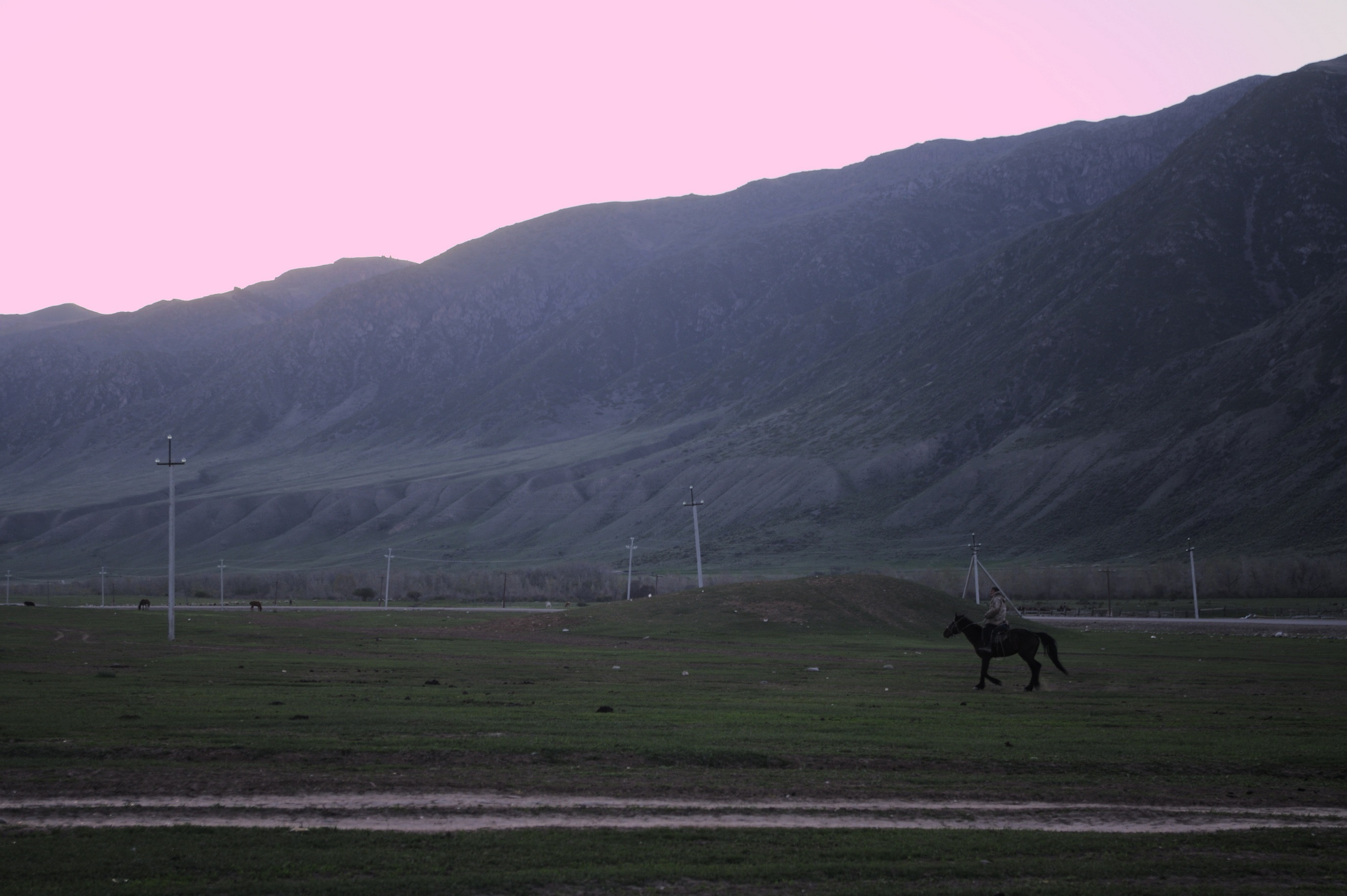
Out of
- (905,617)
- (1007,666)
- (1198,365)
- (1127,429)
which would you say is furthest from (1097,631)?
(1198,365)

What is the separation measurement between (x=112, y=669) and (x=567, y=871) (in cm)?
2646

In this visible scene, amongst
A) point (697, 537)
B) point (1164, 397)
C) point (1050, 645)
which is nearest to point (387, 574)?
point (697, 537)

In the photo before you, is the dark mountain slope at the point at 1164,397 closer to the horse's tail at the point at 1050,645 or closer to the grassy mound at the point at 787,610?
the grassy mound at the point at 787,610

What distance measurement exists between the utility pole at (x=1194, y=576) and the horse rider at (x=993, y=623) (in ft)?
182

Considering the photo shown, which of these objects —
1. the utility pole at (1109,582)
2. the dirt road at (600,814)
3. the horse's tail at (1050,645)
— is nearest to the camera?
the dirt road at (600,814)

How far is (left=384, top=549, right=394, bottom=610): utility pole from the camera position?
9828 cm

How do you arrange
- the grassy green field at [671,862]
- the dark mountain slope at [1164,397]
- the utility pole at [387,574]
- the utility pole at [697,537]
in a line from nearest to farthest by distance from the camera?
the grassy green field at [671,862] < the utility pole at [697,537] < the utility pole at [387,574] < the dark mountain slope at [1164,397]

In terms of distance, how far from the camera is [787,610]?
5831 centimetres

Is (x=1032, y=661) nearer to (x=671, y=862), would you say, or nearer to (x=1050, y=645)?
(x=1050, y=645)

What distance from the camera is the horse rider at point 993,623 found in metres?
27.9

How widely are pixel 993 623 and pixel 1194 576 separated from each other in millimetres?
63891

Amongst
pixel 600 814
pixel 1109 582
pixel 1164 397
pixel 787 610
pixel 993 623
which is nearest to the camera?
pixel 600 814

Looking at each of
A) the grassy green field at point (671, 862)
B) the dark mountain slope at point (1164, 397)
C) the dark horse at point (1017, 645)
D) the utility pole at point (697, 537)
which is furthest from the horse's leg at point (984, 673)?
the dark mountain slope at point (1164, 397)

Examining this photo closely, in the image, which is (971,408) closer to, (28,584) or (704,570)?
(704,570)
